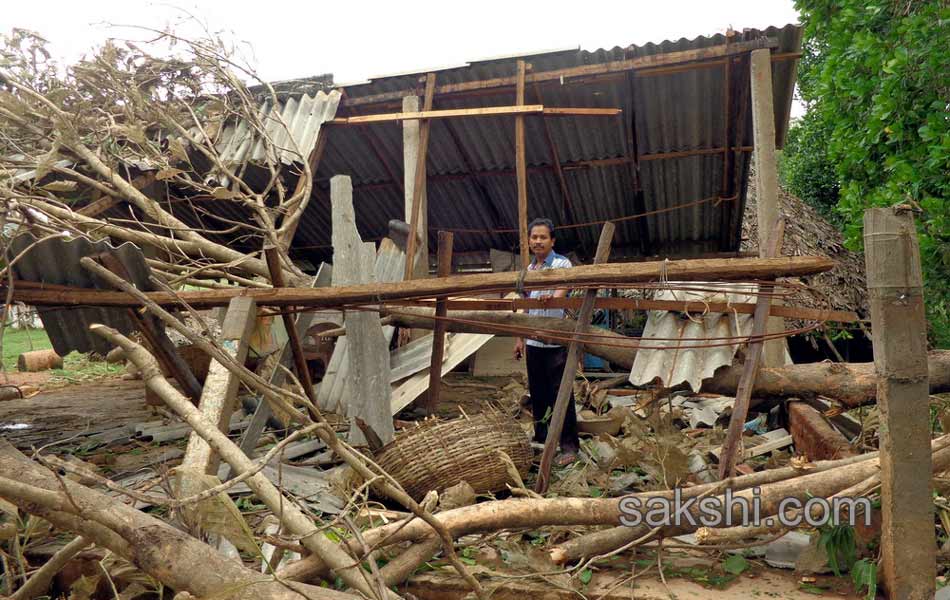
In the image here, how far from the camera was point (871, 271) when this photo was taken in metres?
2.45

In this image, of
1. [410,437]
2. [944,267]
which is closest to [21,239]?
[410,437]

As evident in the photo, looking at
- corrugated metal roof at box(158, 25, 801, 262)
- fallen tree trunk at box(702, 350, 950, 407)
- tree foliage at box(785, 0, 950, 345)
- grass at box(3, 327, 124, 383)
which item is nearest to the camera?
fallen tree trunk at box(702, 350, 950, 407)

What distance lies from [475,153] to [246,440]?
459cm

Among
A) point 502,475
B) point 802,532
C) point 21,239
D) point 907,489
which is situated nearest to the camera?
point 907,489

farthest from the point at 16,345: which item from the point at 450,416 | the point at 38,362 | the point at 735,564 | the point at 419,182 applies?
the point at 735,564

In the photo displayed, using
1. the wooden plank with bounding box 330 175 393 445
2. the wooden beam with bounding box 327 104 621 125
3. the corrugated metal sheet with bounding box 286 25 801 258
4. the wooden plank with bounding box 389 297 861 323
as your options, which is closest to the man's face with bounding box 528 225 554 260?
the wooden plank with bounding box 389 297 861 323

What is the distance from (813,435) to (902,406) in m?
1.52

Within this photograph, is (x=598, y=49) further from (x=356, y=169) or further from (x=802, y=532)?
(x=802, y=532)

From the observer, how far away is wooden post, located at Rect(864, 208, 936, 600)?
2.36m

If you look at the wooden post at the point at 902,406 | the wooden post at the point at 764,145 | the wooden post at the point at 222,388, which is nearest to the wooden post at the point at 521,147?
the wooden post at the point at 764,145

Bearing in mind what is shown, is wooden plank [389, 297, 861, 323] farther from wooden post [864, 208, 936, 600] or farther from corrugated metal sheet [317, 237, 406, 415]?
corrugated metal sheet [317, 237, 406, 415]

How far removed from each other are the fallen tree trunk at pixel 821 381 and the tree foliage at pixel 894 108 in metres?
1.27

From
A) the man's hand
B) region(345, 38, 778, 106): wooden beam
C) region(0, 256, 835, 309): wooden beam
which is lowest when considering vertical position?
the man's hand

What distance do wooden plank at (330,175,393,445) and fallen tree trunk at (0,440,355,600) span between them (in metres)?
1.77
